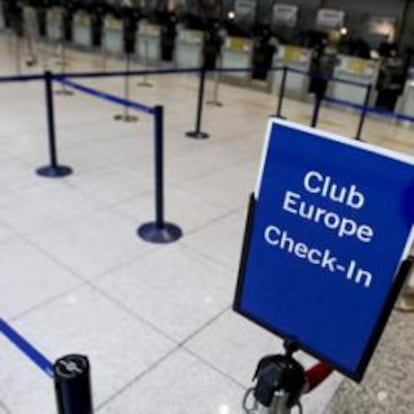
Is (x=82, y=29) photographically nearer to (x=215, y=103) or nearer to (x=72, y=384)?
(x=215, y=103)

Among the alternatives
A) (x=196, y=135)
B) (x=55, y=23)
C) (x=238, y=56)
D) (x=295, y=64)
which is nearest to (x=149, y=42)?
(x=238, y=56)

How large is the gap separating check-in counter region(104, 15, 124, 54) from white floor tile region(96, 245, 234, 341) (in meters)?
9.09

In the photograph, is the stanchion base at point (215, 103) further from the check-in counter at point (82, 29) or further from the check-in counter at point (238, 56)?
the check-in counter at point (82, 29)

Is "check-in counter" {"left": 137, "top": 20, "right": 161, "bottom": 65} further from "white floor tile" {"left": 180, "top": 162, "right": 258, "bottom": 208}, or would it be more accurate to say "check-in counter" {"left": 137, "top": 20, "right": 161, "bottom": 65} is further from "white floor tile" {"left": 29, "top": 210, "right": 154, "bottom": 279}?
"white floor tile" {"left": 29, "top": 210, "right": 154, "bottom": 279}

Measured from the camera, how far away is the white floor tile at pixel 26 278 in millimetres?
2289

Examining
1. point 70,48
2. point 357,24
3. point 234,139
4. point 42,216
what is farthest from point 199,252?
point 70,48

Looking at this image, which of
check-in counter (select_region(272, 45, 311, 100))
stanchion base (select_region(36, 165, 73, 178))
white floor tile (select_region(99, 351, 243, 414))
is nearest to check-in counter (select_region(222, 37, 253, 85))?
check-in counter (select_region(272, 45, 311, 100))

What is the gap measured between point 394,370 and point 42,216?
97.0 inches

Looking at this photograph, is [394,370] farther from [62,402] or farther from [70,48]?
[70,48]

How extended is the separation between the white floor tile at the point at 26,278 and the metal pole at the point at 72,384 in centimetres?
137

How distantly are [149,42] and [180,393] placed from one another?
377 inches

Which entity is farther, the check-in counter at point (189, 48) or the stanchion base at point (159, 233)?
the check-in counter at point (189, 48)

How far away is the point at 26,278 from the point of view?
2479 millimetres

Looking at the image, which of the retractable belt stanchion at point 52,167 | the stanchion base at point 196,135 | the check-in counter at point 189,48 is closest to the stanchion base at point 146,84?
the check-in counter at point 189,48
